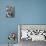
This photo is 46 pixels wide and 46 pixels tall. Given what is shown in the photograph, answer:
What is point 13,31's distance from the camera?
2961 mm

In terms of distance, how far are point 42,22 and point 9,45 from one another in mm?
839

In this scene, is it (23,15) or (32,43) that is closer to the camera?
(32,43)

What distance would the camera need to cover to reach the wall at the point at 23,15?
116 inches

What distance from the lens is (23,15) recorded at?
2977mm

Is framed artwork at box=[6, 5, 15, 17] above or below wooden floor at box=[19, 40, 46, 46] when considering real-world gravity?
above

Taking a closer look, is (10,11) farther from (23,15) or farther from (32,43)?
(32,43)

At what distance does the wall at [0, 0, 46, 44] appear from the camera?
2959 millimetres

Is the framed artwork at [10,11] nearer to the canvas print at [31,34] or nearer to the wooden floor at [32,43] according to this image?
the canvas print at [31,34]

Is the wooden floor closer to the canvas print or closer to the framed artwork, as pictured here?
the canvas print

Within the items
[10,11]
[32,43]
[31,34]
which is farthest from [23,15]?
[32,43]

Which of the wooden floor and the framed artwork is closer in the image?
the wooden floor

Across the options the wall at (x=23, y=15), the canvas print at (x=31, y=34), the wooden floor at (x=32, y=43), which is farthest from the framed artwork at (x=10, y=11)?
the wooden floor at (x=32, y=43)

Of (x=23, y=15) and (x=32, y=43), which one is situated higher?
(x=23, y=15)

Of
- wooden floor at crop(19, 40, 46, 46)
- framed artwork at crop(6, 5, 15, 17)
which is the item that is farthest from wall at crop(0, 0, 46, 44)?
wooden floor at crop(19, 40, 46, 46)
